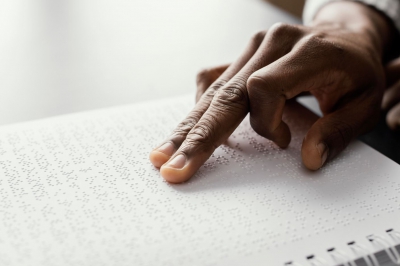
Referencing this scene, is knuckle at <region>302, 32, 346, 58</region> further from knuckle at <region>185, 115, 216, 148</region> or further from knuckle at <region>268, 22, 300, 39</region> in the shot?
knuckle at <region>185, 115, 216, 148</region>

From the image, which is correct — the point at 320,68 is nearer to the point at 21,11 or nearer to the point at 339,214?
the point at 339,214

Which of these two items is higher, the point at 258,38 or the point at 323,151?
the point at 258,38

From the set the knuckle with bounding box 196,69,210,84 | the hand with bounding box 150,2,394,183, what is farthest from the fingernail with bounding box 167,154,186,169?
the knuckle with bounding box 196,69,210,84

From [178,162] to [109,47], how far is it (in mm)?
573

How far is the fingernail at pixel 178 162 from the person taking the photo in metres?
0.58

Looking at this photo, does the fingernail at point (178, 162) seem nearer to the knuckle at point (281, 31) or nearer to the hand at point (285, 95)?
the hand at point (285, 95)

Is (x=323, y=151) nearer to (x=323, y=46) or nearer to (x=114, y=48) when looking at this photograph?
(x=323, y=46)

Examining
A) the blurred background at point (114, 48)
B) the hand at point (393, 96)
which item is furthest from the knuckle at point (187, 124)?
the hand at point (393, 96)

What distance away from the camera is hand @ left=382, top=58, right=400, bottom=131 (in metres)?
0.77

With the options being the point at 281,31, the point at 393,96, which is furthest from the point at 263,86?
the point at 393,96

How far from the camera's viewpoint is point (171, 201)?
0.54m

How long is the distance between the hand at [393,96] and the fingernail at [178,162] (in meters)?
0.40

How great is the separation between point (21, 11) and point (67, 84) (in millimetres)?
433

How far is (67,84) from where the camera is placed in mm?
893
